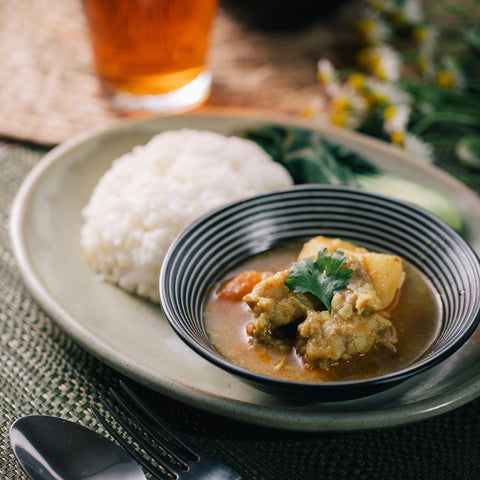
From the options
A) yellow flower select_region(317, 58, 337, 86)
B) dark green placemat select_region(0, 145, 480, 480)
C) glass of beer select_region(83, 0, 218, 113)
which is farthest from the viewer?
yellow flower select_region(317, 58, 337, 86)

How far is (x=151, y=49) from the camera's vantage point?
3.55 m

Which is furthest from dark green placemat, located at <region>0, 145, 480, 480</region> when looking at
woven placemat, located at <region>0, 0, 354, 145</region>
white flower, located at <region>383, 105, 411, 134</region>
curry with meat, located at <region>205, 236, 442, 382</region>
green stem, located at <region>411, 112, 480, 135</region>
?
green stem, located at <region>411, 112, 480, 135</region>

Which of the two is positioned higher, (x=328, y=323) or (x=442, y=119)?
(x=328, y=323)

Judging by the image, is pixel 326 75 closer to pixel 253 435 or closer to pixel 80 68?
pixel 80 68

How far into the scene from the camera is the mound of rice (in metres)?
2.54

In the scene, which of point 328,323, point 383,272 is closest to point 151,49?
point 383,272

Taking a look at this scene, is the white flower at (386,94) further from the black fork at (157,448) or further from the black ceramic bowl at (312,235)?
the black fork at (157,448)

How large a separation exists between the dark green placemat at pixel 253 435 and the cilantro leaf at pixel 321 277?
1.37 feet

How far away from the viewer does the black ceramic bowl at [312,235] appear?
1.78 m

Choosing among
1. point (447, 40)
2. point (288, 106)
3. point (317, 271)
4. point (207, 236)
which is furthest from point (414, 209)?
point (447, 40)

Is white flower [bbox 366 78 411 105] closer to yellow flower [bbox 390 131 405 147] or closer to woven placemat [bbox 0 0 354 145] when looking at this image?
yellow flower [bbox 390 131 405 147]

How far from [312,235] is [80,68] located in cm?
241

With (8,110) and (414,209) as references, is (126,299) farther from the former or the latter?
(8,110)

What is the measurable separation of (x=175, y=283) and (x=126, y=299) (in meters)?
0.43
